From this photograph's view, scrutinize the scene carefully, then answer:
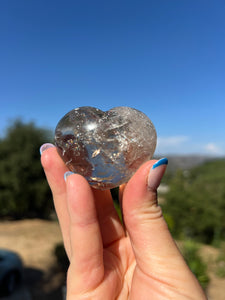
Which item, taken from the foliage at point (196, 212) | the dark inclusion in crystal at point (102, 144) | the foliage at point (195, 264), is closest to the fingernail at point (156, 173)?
the dark inclusion in crystal at point (102, 144)

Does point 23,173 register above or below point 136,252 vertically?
below

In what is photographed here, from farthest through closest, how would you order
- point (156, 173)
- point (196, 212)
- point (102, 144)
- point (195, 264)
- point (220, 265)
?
1. point (196, 212)
2. point (220, 265)
3. point (195, 264)
4. point (102, 144)
5. point (156, 173)

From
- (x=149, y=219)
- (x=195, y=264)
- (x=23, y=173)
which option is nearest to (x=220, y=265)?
(x=195, y=264)

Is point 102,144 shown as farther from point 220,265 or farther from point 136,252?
point 220,265

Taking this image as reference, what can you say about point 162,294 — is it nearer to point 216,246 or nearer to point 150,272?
point 150,272

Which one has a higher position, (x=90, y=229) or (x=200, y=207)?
(x=90, y=229)

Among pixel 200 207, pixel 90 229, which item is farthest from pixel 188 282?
pixel 200 207

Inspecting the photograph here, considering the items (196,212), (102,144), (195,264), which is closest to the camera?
(102,144)

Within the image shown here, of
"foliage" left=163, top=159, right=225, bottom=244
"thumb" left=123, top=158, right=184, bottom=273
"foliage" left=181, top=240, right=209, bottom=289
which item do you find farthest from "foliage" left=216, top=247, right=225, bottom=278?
"thumb" left=123, top=158, right=184, bottom=273
